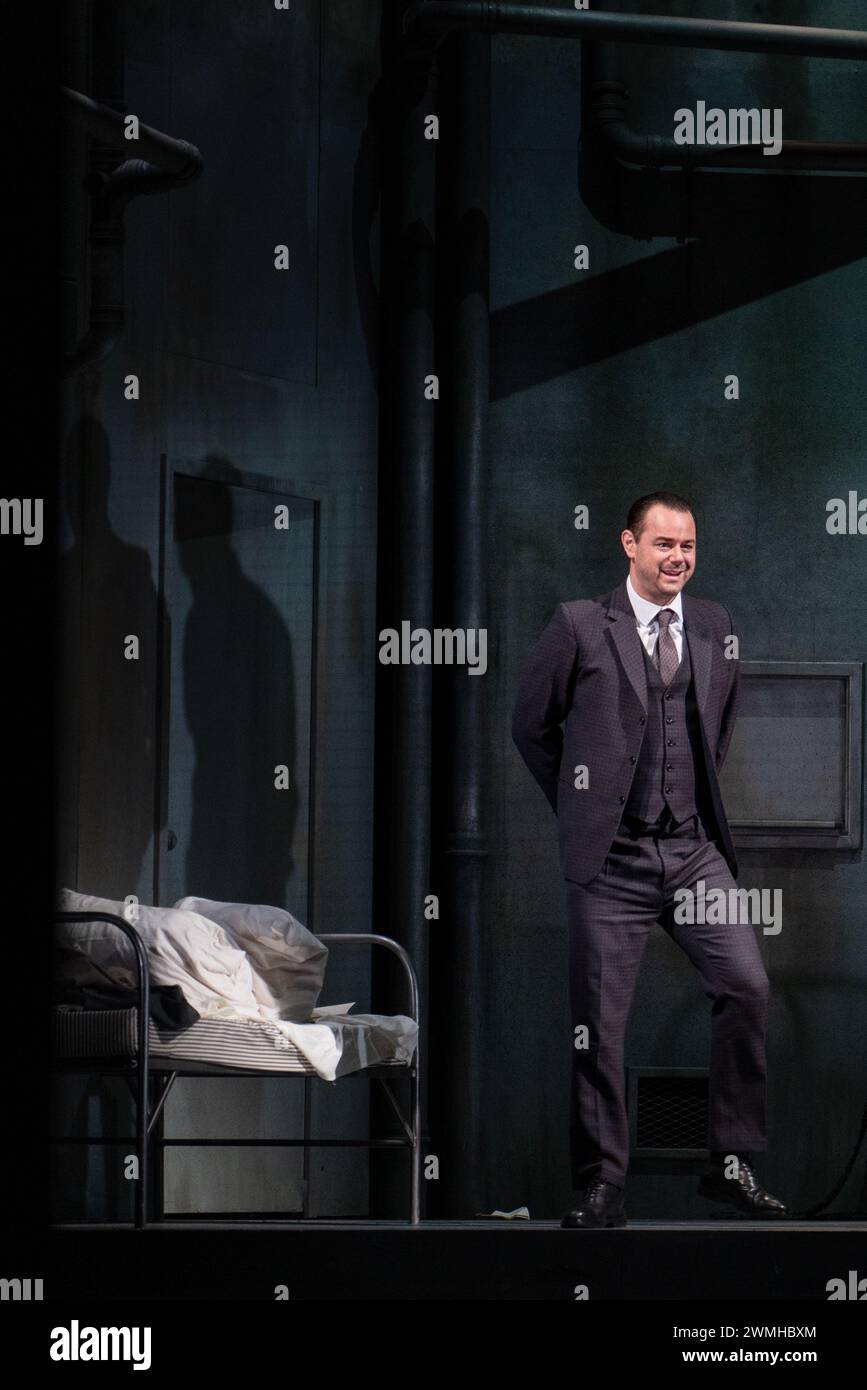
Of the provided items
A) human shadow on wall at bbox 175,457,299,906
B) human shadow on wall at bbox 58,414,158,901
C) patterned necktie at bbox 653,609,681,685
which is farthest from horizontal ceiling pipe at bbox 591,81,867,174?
patterned necktie at bbox 653,609,681,685

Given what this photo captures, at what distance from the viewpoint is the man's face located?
5.19m

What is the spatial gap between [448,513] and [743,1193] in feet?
9.11

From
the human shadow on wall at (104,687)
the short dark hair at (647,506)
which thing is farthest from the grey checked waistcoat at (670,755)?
the human shadow on wall at (104,687)

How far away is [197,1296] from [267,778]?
2.39 metres

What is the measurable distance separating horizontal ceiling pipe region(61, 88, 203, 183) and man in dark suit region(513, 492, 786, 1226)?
72.4 inches

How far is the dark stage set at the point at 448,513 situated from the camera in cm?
632

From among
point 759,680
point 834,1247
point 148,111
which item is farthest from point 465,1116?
point 148,111

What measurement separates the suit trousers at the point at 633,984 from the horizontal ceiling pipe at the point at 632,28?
265cm

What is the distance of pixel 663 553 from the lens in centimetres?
522

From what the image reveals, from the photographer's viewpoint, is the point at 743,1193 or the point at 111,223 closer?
the point at 743,1193

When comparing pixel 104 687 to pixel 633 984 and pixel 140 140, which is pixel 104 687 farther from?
pixel 633 984

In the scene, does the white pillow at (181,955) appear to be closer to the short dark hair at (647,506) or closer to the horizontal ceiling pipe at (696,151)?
the short dark hair at (647,506)

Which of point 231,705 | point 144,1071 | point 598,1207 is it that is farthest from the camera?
point 231,705

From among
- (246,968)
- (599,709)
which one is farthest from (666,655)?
(246,968)
